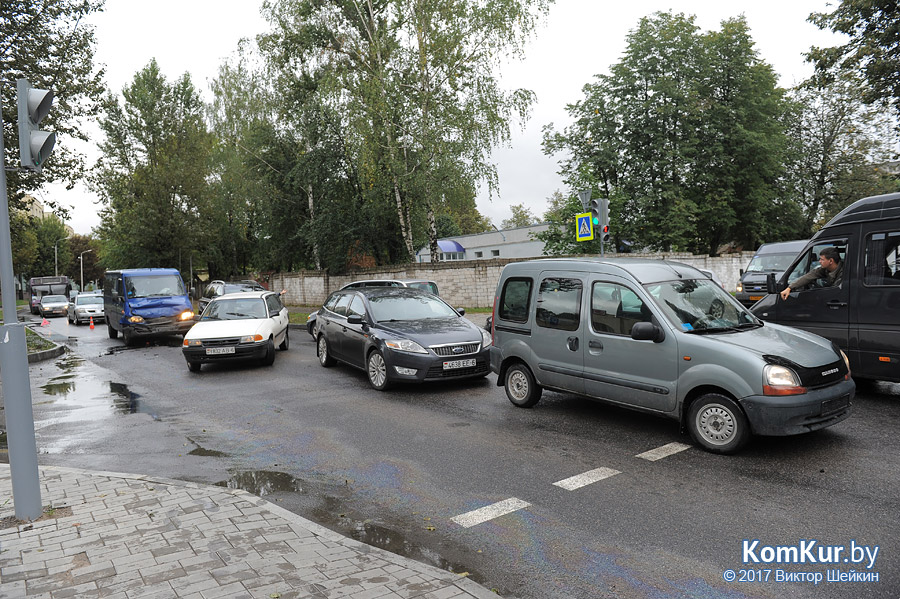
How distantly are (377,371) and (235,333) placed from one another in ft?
13.4

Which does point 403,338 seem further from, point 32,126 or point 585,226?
point 585,226

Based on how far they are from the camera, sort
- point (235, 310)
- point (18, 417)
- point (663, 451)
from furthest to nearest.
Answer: point (235, 310) < point (663, 451) < point (18, 417)

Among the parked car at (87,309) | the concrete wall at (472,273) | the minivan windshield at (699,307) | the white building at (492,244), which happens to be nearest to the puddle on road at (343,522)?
the minivan windshield at (699,307)

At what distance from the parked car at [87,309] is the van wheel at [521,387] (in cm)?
2799

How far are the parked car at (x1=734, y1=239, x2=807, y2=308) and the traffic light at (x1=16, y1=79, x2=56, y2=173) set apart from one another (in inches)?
682

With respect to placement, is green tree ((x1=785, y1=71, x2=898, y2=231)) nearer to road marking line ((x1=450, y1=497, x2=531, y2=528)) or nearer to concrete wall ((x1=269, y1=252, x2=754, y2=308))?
concrete wall ((x1=269, y1=252, x2=754, y2=308))

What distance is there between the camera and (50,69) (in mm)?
18859

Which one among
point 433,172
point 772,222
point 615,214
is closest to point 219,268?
point 433,172

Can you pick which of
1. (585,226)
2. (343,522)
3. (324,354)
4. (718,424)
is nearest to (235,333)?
(324,354)

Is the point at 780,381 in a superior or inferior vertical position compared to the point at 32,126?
inferior

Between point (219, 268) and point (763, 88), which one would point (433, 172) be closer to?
point (763, 88)

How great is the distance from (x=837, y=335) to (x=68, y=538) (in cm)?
831

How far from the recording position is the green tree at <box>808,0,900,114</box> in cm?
1739

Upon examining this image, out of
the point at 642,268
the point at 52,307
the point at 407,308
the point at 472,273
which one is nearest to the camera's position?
the point at 642,268
